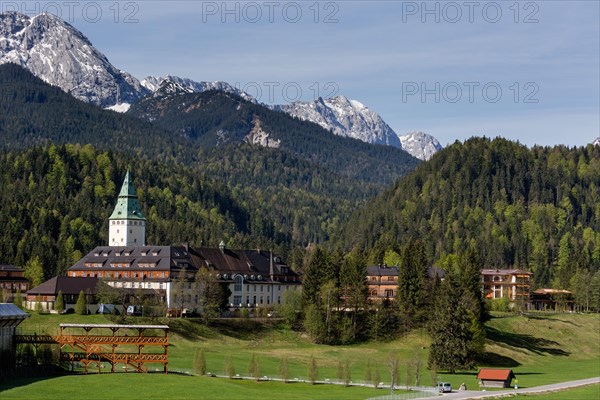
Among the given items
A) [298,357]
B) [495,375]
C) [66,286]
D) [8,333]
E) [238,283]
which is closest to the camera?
[8,333]

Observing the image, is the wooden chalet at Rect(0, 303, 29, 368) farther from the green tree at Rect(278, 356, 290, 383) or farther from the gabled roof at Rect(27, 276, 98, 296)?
the gabled roof at Rect(27, 276, 98, 296)

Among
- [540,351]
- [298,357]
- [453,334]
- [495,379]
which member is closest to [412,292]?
[540,351]

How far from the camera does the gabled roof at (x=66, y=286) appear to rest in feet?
542

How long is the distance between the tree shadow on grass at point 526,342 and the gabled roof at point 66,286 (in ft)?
209

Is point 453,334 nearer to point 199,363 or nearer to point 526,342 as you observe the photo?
point 526,342

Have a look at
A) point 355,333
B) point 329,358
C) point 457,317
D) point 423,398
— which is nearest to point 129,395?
point 423,398

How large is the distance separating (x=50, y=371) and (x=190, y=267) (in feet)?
233

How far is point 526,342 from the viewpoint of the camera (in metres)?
184

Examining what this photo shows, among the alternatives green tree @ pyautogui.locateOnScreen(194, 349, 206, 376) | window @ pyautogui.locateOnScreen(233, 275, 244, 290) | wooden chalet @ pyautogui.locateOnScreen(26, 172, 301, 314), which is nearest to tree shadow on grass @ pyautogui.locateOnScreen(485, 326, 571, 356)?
wooden chalet @ pyautogui.locateOnScreen(26, 172, 301, 314)

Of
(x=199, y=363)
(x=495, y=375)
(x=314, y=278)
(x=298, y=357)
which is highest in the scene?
(x=314, y=278)

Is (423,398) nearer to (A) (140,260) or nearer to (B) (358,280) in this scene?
(B) (358,280)

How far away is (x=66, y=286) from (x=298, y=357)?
40060 millimetres

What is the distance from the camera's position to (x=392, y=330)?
17450cm

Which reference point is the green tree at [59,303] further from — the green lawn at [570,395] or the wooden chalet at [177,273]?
the green lawn at [570,395]
